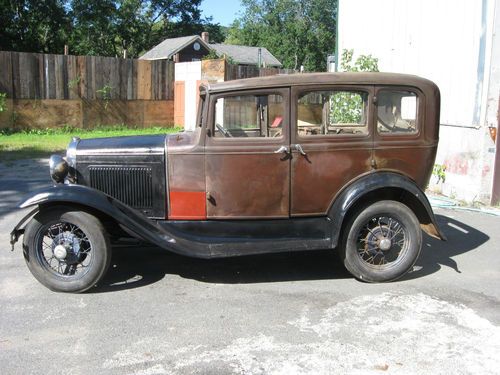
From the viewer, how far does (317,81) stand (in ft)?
15.8

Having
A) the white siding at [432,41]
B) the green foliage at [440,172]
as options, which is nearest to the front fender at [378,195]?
the white siding at [432,41]

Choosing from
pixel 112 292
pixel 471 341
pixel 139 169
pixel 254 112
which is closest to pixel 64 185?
pixel 139 169

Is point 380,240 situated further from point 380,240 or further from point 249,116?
point 249,116

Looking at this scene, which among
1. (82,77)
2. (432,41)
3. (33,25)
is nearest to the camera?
(432,41)

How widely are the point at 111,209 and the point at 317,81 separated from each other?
6.98 ft

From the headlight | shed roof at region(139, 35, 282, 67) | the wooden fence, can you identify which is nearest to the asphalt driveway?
the headlight

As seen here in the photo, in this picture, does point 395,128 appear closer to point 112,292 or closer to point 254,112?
point 254,112

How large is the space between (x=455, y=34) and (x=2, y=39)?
1144 inches

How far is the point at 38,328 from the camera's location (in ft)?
13.0

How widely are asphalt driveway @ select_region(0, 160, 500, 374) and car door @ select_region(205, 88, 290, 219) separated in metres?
0.74

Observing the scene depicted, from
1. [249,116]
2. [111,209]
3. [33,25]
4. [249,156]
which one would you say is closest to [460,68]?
[249,116]

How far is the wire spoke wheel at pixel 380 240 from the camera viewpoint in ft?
16.2

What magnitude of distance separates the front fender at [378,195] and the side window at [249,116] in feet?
2.71

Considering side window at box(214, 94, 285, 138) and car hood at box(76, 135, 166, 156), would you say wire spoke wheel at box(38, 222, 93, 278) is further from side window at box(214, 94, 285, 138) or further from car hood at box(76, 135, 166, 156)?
side window at box(214, 94, 285, 138)
